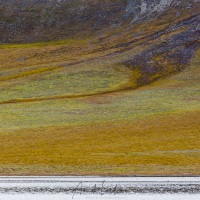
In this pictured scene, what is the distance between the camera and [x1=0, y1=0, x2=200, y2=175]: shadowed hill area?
96.8 ft

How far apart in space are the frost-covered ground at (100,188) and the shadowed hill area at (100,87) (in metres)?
2.51

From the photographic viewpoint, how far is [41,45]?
133 metres

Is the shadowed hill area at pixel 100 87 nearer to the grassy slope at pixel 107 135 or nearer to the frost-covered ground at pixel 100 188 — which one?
the grassy slope at pixel 107 135

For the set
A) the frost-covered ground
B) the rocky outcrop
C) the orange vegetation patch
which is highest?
the rocky outcrop

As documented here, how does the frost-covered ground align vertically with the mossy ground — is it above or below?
below

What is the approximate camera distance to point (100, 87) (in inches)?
2958

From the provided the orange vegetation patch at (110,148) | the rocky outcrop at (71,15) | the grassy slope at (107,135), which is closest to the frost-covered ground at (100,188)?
the orange vegetation patch at (110,148)

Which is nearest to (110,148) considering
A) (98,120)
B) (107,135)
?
(107,135)

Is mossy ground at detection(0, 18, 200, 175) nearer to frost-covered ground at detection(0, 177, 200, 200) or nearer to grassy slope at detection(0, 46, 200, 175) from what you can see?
grassy slope at detection(0, 46, 200, 175)

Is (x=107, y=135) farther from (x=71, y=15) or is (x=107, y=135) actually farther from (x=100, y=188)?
(x=71, y=15)

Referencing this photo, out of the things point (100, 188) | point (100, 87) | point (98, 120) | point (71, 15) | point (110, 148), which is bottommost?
point (100, 188)

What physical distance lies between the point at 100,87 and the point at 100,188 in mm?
57411

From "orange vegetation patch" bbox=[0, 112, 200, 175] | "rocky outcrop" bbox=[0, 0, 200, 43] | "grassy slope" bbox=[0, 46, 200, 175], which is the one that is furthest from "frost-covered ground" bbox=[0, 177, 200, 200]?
"rocky outcrop" bbox=[0, 0, 200, 43]

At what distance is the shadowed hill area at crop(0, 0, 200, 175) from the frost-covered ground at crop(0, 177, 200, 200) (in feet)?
8.24
